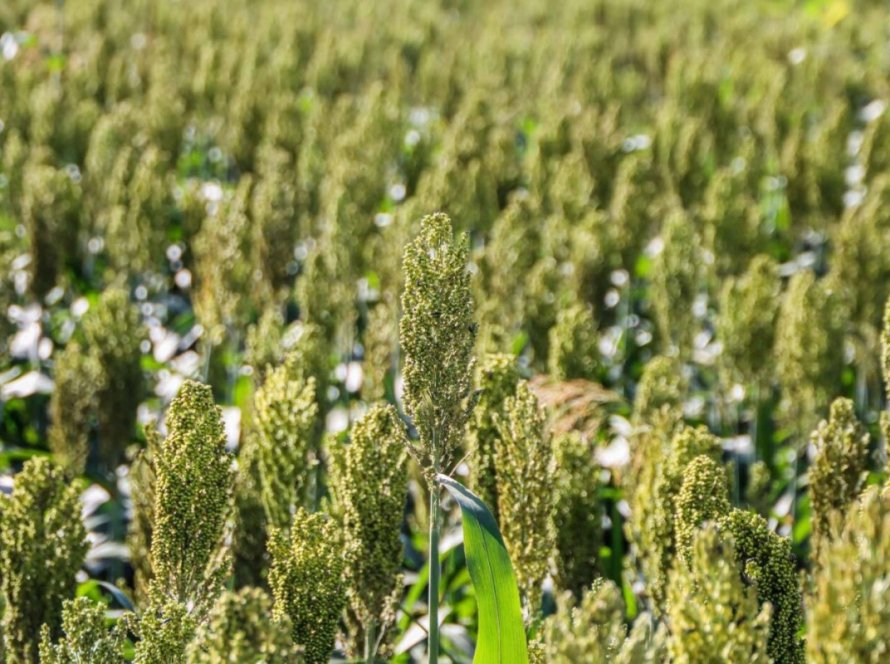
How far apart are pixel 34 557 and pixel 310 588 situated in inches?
36.9

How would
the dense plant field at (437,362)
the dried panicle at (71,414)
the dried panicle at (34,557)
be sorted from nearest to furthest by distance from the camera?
the dense plant field at (437,362) → the dried panicle at (34,557) → the dried panicle at (71,414)

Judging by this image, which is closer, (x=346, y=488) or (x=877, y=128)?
(x=346, y=488)

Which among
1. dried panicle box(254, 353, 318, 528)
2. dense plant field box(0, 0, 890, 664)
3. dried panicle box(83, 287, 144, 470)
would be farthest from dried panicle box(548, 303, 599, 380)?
dried panicle box(83, 287, 144, 470)

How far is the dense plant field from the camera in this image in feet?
8.50

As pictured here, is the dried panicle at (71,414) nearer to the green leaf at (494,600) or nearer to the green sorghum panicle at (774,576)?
the green leaf at (494,600)

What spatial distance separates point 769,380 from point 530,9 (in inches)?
410

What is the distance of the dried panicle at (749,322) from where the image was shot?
4.71 meters

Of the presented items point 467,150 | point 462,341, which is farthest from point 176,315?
point 462,341

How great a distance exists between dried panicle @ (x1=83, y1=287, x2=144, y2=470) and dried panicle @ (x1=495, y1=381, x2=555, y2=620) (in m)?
2.11

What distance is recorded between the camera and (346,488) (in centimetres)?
297

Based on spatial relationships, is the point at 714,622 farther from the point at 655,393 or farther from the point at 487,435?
the point at 655,393

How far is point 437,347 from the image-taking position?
258cm

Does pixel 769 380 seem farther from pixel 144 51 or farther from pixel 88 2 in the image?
pixel 88 2

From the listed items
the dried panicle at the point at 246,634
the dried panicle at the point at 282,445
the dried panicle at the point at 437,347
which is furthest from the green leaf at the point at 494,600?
the dried panicle at the point at 282,445
